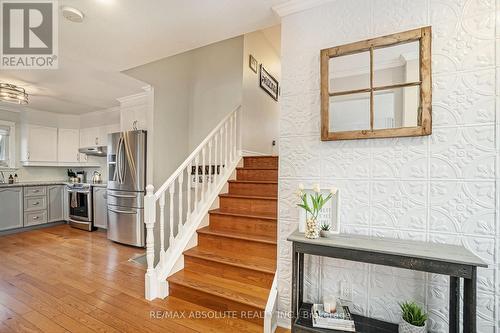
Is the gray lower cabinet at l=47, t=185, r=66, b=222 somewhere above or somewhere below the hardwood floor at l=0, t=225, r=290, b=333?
above

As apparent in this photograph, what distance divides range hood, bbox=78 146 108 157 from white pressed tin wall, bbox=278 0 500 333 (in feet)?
14.4

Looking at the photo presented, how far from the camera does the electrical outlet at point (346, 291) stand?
1493 millimetres

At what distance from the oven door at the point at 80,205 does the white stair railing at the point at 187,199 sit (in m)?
2.15

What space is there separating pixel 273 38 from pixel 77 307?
4805mm

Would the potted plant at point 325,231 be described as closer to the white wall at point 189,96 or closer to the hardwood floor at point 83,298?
the hardwood floor at point 83,298

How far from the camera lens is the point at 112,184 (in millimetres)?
3660

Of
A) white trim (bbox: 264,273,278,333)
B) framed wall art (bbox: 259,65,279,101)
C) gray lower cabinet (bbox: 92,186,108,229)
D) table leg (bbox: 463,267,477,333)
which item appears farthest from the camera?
gray lower cabinet (bbox: 92,186,108,229)

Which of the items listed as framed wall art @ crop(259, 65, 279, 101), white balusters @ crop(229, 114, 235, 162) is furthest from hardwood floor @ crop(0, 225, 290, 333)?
framed wall art @ crop(259, 65, 279, 101)

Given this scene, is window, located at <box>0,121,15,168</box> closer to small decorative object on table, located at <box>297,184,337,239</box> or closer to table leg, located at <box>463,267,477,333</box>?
small decorative object on table, located at <box>297,184,337,239</box>

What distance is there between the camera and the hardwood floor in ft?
5.49

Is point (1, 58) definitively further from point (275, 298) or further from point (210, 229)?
point (275, 298)

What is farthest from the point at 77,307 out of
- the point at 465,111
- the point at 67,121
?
the point at 67,121

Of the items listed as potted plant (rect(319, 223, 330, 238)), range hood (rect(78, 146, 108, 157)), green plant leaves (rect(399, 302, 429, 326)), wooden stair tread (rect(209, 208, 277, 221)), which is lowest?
green plant leaves (rect(399, 302, 429, 326))

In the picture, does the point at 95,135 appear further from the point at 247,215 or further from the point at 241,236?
the point at 241,236
